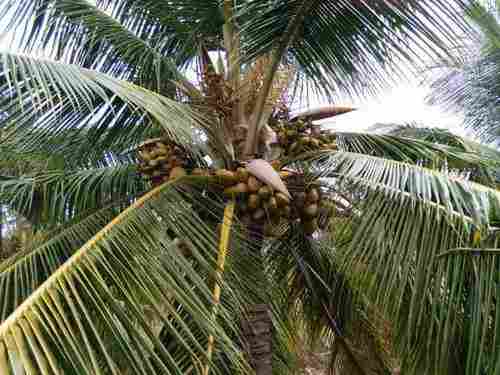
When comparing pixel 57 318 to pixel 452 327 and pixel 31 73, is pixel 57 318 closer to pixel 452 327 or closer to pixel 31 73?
pixel 31 73

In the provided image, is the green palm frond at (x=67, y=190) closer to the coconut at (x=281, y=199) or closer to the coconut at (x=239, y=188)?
the coconut at (x=239, y=188)

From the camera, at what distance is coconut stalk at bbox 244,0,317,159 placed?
240cm

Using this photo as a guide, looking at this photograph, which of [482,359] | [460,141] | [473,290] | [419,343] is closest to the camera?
[482,359]

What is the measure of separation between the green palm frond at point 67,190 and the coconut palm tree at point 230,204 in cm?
2

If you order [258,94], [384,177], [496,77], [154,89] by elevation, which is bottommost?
[496,77]

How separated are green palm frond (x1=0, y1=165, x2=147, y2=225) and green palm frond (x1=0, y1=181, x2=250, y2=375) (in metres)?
0.98

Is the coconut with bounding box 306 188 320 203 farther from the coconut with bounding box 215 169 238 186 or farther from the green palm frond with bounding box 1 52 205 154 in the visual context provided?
the green palm frond with bounding box 1 52 205 154

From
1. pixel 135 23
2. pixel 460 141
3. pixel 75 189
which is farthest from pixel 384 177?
pixel 135 23

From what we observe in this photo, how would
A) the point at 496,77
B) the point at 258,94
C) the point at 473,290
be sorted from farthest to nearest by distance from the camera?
the point at 496,77 → the point at 258,94 → the point at 473,290

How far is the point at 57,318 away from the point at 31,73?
101cm

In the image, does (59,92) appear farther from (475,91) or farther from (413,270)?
(475,91)

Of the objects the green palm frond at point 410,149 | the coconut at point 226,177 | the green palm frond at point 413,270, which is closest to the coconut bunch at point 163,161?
the coconut at point 226,177

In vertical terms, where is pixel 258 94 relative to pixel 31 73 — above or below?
below

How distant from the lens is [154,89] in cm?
326
